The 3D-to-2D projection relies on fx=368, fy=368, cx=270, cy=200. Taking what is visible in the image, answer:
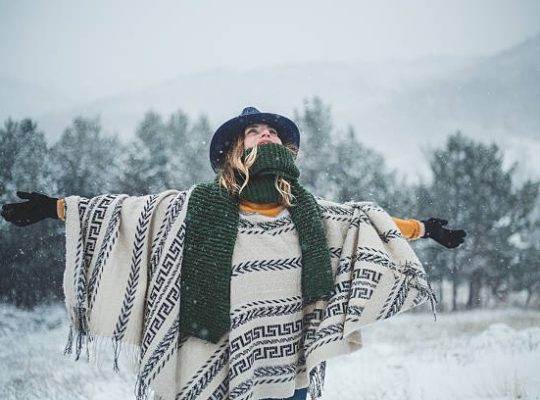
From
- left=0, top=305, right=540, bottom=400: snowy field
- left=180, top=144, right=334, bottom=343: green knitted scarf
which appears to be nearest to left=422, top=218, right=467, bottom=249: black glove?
left=180, top=144, right=334, bottom=343: green knitted scarf

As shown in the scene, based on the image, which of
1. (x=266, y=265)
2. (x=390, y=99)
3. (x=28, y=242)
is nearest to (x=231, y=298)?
(x=266, y=265)

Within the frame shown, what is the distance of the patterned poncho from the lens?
155 cm

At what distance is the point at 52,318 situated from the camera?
1218 cm

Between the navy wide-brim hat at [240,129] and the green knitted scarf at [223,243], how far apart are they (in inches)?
11.1

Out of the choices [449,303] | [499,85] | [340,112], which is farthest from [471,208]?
[499,85]

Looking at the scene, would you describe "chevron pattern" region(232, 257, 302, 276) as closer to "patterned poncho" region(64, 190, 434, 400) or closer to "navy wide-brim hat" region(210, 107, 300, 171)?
"patterned poncho" region(64, 190, 434, 400)

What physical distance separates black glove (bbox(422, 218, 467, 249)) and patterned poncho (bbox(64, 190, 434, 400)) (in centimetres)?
41

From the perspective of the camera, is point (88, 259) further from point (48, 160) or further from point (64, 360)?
point (48, 160)

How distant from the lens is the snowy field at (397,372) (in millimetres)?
3938

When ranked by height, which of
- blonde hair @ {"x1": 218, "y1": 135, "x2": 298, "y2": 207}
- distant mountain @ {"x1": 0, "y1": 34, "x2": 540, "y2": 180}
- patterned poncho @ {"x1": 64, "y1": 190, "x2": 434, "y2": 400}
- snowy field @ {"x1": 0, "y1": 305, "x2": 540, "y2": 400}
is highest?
distant mountain @ {"x1": 0, "y1": 34, "x2": 540, "y2": 180}

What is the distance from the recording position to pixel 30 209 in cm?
159

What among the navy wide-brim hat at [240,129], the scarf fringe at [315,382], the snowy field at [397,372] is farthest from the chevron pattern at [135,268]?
the snowy field at [397,372]

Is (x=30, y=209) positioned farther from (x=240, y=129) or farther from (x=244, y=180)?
(x=240, y=129)

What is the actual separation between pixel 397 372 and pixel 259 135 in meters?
4.77
